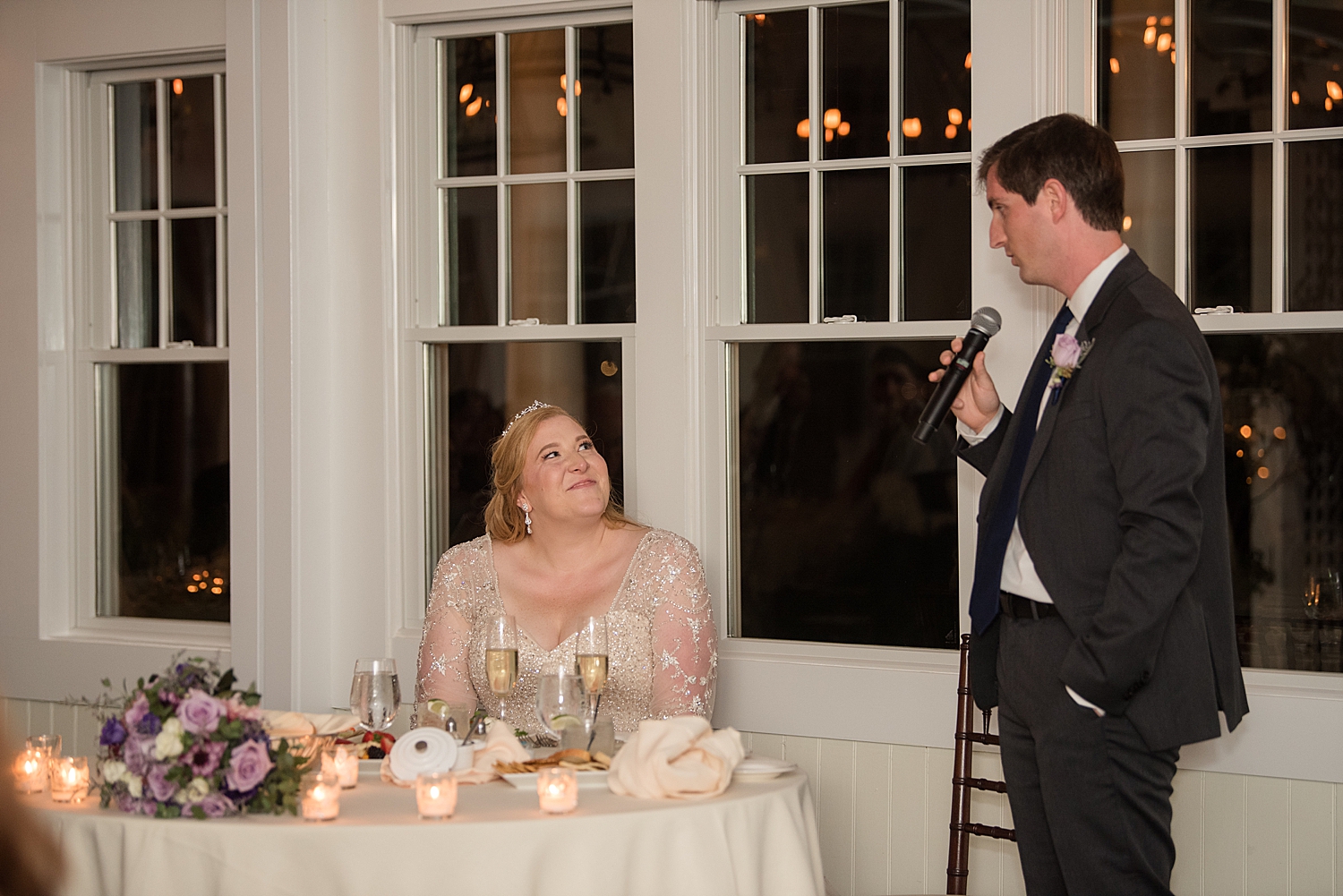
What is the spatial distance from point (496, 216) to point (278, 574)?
3.88 feet

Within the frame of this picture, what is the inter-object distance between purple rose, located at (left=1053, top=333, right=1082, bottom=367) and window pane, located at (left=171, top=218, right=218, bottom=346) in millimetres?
2610

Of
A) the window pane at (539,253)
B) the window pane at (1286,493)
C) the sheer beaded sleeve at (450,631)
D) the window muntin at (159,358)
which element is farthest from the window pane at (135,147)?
the window pane at (1286,493)

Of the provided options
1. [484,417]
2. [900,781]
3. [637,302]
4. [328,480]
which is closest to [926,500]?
[900,781]

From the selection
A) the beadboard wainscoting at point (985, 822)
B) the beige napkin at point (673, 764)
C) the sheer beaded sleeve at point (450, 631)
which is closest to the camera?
the beige napkin at point (673, 764)

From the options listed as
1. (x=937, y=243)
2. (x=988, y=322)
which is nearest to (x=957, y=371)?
(x=988, y=322)

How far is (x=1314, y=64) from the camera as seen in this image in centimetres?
292

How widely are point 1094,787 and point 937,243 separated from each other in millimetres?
1488

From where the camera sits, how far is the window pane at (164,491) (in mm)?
3961

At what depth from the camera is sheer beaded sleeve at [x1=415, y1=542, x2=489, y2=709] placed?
123 inches

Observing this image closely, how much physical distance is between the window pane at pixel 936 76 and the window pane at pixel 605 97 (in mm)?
748

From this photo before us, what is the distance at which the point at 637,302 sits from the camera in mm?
3461

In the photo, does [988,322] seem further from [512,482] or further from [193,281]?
[193,281]

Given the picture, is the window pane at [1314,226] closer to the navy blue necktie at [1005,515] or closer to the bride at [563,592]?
the navy blue necktie at [1005,515]

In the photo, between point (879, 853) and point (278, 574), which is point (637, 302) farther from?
point (879, 853)
